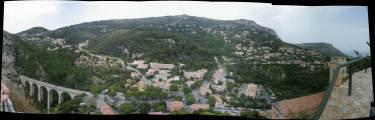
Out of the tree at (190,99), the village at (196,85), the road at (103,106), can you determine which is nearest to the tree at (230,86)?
the village at (196,85)

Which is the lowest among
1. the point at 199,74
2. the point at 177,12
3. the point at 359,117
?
the point at 359,117

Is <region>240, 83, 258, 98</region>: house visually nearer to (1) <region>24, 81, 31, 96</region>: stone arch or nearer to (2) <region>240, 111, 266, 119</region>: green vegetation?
(2) <region>240, 111, 266, 119</region>: green vegetation

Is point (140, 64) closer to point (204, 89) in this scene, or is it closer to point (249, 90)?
point (204, 89)

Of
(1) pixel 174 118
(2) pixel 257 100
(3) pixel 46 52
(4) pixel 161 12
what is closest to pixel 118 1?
(4) pixel 161 12

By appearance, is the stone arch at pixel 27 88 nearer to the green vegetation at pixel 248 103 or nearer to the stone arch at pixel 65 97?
the stone arch at pixel 65 97

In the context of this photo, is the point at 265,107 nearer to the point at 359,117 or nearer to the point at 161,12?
the point at 359,117

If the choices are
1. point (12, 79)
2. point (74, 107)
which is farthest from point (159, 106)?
point (12, 79)
